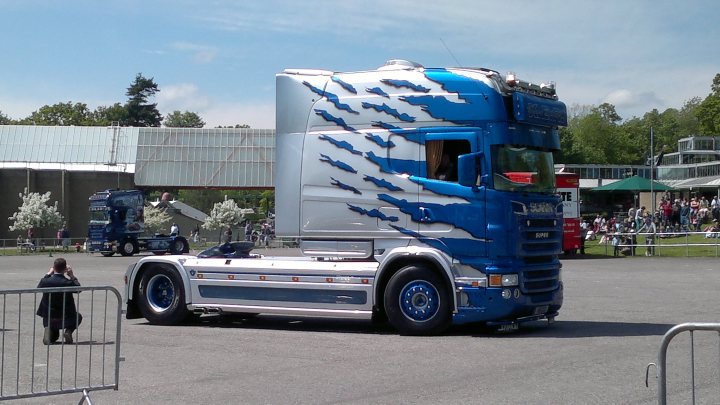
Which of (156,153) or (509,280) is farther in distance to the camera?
(156,153)

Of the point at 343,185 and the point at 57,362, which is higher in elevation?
the point at 343,185

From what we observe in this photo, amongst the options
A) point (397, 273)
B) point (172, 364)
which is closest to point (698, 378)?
point (397, 273)

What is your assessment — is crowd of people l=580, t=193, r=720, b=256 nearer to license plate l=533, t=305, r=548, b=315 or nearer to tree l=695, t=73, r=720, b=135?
license plate l=533, t=305, r=548, b=315

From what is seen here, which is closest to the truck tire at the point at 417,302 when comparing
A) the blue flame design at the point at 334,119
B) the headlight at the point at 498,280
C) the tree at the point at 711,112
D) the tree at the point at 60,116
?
the headlight at the point at 498,280

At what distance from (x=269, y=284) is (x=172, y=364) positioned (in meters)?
3.26

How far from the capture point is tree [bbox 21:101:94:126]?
126 metres

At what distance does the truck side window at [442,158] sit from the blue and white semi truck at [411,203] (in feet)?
0.05

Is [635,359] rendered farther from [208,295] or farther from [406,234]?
[208,295]

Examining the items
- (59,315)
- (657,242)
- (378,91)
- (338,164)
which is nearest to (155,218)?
(657,242)

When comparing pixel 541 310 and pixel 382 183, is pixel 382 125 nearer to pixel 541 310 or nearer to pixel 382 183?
pixel 382 183

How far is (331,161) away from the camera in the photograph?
1429 cm

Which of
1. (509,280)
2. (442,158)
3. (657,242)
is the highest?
(442,158)

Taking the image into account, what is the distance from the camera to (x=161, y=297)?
15.7 metres

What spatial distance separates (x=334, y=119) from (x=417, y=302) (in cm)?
309
